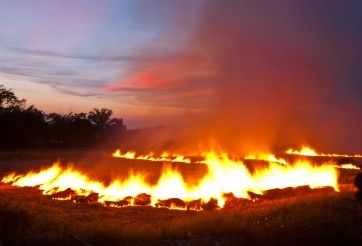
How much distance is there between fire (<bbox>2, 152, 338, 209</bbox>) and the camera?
590 inches

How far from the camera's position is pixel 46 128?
4606 cm

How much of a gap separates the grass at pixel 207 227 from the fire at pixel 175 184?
2228 mm

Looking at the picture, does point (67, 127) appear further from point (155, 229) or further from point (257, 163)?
point (155, 229)

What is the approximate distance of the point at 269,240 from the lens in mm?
9484

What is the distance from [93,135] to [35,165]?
23222 mm

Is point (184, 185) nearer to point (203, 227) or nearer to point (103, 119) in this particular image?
point (203, 227)

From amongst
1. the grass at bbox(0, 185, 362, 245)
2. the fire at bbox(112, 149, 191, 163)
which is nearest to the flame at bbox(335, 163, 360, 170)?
the fire at bbox(112, 149, 191, 163)

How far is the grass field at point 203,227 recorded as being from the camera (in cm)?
877

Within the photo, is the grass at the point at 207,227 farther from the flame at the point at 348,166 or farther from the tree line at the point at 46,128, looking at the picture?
the tree line at the point at 46,128

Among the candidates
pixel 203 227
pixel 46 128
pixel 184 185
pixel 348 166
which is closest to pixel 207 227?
pixel 203 227

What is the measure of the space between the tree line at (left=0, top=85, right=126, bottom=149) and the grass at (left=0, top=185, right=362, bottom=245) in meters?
31.9

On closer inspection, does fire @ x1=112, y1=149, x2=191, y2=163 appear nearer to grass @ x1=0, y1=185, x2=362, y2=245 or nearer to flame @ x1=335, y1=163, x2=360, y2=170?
flame @ x1=335, y1=163, x2=360, y2=170

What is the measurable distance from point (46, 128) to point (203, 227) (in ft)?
127

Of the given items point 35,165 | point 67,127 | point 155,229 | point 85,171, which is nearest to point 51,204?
point 155,229
